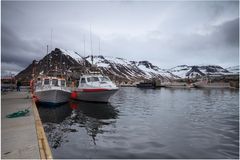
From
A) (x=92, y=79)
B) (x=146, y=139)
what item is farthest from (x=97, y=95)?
(x=146, y=139)

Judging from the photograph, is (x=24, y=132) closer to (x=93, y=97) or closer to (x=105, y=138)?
(x=105, y=138)

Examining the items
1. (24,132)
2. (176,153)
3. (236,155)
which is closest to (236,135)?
(236,155)

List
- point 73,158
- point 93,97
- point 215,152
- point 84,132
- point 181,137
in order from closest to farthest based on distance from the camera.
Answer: point 73,158, point 215,152, point 181,137, point 84,132, point 93,97

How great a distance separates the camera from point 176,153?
25.9 feet

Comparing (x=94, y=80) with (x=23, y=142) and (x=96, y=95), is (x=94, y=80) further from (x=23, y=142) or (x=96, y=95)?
(x=23, y=142)

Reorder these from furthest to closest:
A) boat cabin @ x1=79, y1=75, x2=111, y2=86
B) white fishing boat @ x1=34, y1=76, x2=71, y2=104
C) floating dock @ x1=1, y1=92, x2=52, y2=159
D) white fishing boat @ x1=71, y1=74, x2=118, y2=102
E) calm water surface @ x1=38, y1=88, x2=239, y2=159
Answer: boat cabin @ x1=79, y1=75, x2=111, y2=86 → white fishing boat @ x1=71, y1=74, x2=118, y2=102 → white fishing boat @ x1=34, y1=76, x2=71, y2=104 → calm water surface @ x1=38, y1=88, x2=239, y2=159 → floating dock @ x1=1, y1=92, x2=52, y2=159

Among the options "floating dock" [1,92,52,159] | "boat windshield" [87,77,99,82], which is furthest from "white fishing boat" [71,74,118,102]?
"floating dock" [1,92,52,159]

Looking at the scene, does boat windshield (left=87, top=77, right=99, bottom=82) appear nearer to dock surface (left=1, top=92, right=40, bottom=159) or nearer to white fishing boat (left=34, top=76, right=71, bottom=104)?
white fishing boat (left=34, top=76, right=71, bottom=104)

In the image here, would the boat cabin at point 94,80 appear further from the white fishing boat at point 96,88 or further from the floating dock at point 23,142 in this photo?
the floating dock at point 23,142

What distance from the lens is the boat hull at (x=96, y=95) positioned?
23556 mm

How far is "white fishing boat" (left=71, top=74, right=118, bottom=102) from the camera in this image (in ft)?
77.2

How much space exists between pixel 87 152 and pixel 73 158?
0.75m

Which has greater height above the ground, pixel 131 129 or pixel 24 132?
pixel 24 132

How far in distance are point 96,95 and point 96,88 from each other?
1.04 m
